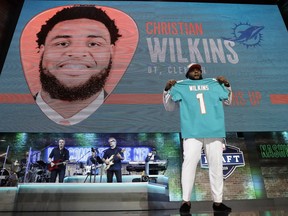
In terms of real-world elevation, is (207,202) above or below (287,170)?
below

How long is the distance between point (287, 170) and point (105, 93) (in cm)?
474

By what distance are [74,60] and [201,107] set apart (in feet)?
10.5

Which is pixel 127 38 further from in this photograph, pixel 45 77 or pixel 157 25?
pixel 45 77

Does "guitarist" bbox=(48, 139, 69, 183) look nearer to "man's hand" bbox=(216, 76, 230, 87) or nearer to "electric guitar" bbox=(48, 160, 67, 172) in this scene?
"electric guitar" bbox=(48, 160, 67, 172)

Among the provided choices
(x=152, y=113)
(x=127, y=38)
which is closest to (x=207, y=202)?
(x=152, y=113)

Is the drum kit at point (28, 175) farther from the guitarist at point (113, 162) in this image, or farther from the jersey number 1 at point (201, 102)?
the jersey number 1 at point (201, 102)

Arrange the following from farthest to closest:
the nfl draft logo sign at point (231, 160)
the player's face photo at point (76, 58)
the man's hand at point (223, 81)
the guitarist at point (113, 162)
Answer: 1. the nfl draft logo sign at point (231, 160)
2. the guitarist at point (113, 162)
3. the player's face photo at point (76, 58)
4. the man's hand at point (223, 81)

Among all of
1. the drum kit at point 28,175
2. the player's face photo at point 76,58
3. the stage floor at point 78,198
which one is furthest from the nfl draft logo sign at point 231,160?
the drum kit at point 28,175

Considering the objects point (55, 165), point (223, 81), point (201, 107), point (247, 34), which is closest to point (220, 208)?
point (201, 107)

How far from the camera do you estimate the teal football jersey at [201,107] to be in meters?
1.77

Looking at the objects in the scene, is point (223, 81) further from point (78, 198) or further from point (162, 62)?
point (162, 62)

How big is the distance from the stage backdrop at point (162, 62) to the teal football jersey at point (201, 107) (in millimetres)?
2082

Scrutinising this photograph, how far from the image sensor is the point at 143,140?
20.6 ft

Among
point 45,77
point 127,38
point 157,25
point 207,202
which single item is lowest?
point 207,202
